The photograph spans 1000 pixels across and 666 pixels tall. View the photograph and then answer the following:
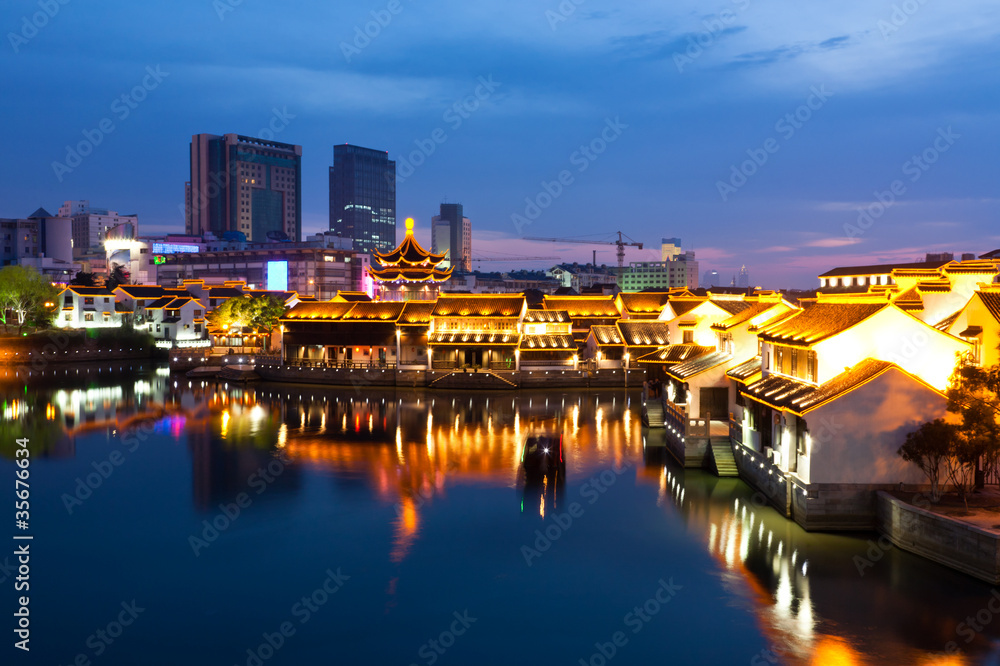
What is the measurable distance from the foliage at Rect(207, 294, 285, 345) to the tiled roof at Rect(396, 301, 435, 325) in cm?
1799

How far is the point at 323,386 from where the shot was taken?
216ft

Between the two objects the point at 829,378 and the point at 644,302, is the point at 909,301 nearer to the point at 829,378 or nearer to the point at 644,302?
the point at 829,378

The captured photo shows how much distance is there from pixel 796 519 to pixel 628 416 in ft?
81.6

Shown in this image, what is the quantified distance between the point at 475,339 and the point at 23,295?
54852mm

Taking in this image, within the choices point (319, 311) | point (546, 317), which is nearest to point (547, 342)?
point (546, 317)

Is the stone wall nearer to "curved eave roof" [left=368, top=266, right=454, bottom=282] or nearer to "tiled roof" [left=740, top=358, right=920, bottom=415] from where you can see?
"tiled roof" [left=740, top=358, right=920, bottom=415]

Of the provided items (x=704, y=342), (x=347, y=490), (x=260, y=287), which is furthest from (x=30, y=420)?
(x=260, y=287)

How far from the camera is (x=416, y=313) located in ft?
230

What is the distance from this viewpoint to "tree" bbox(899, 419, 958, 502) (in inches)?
882

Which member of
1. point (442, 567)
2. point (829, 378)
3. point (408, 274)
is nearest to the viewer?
point (442, 567)

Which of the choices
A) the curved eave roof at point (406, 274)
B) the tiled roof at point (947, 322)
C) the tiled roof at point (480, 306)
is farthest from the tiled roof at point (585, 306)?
the tiled roof at point (947, 322)

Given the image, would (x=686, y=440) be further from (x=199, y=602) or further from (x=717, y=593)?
(x=199, y=602)

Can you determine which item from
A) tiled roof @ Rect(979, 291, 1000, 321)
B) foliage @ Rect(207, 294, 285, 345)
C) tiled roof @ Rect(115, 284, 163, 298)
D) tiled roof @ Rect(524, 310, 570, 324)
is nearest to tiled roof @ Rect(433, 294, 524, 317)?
tiled roof @ Rect(524, 310, 570, 324)

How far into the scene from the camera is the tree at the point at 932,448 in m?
22.4
